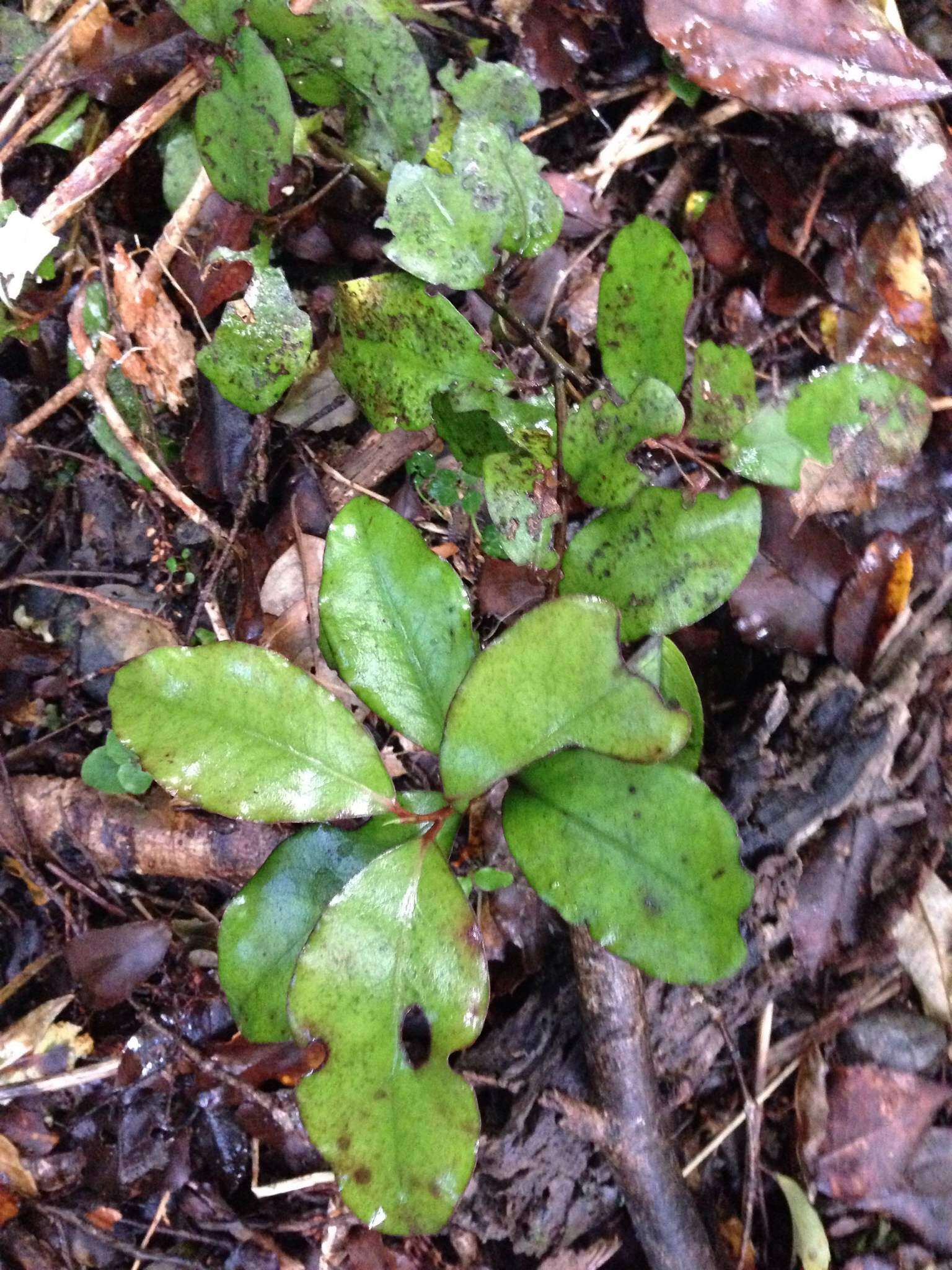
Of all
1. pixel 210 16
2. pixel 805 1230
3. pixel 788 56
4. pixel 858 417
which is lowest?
pixel 805 1230

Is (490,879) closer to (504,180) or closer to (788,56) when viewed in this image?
(504,180)

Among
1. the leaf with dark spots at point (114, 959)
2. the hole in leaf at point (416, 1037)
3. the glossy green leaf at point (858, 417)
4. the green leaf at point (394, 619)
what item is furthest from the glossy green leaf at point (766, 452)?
the leaf with dark spots at point (114, 959)

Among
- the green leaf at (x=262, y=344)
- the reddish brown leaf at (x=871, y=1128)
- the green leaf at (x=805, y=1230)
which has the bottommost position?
the green leaf at (x=805, y=1230)

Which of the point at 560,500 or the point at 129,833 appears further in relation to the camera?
the point at 129,833

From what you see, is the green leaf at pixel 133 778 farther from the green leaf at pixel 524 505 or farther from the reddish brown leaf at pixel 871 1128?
the reddish brown leaf at pixel 871 1128

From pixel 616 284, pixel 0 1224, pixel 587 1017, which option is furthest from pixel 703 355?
pixel 0 1224

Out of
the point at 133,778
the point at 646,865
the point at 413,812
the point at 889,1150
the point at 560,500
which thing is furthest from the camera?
the point at 133,778

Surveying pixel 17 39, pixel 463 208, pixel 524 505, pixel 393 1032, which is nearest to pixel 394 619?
pixel 524 505

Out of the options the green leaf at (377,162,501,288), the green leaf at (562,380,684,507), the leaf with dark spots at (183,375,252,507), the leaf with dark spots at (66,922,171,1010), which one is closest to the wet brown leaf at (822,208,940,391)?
the green leaf at (562,380,684,507)
